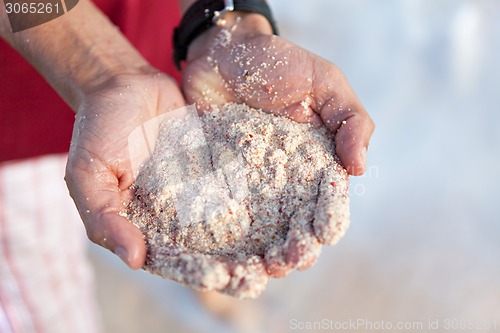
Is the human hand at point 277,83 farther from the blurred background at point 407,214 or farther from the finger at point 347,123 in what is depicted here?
the blurred background at point 407,214

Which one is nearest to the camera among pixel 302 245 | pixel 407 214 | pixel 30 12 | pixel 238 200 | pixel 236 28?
pixel 302 245

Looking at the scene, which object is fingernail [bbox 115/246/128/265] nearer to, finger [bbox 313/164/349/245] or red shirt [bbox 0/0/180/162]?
finger [bbox 313/164/349/245]

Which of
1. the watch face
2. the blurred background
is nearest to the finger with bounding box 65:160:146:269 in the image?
the watch face

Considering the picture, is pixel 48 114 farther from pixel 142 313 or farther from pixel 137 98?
pixel 142 313

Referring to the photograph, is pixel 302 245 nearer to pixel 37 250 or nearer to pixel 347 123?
pixel 347 123

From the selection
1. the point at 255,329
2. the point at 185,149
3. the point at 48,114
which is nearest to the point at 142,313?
the point at 255,329

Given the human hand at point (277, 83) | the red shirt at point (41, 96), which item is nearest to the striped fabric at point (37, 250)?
the red shirt at point (41, 96)

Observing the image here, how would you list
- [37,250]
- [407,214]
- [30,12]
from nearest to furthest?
[30,12], [37,250], [407,214]

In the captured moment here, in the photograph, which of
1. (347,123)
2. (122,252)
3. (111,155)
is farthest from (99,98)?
(347,123)
